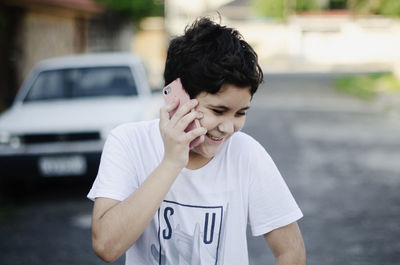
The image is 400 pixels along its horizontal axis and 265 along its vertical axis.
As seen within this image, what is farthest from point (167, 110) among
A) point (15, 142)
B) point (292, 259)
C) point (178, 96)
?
point (15, 142)

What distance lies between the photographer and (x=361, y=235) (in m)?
4.95

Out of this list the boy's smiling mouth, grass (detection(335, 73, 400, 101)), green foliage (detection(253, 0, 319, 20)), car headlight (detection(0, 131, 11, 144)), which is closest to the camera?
the boy's smiling mouth

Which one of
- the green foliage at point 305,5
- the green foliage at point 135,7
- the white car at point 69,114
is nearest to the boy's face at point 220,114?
the white car at point 69,114

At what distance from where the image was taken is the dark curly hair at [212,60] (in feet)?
5.42

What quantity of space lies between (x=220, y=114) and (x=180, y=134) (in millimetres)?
164

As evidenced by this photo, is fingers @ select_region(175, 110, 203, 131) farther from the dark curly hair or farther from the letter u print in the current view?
the letter u print

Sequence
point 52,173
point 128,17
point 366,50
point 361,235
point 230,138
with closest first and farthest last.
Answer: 1. point 230,138
2. point 361,235
3. point 52,173
4. point 128,17
5. point 366,50

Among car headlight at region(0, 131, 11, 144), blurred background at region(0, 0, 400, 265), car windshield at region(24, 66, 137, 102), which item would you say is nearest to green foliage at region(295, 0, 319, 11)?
blurred background at region(0, 0, 400, 265)

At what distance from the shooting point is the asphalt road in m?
4.54

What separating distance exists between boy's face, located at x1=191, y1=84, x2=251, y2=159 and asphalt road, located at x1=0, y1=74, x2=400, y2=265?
2779mm

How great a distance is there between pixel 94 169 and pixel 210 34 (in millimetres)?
4402

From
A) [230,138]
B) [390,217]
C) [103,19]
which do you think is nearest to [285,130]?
[390,217]

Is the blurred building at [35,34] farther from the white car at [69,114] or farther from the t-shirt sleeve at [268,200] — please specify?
the t-shirt sleeve at [268,200]

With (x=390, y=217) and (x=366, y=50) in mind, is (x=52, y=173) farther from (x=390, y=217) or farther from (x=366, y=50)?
(x=366, y=50)
